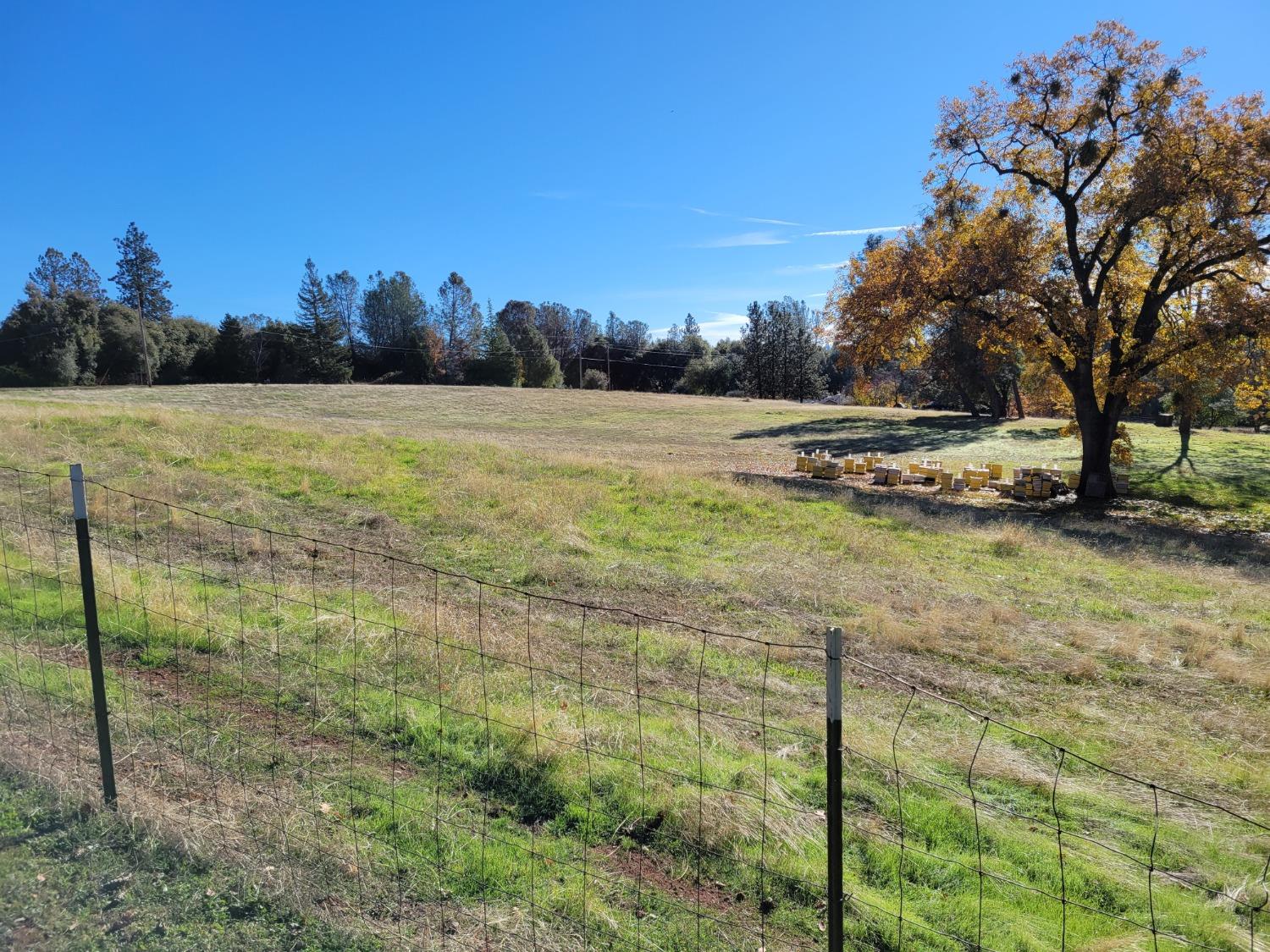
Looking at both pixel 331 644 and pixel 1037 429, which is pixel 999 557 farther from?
pixel 1037 429

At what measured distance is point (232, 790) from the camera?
4.47 metres

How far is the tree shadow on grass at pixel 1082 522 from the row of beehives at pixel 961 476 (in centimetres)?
82

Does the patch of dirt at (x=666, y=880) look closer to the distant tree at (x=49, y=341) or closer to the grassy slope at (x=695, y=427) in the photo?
the grassy slope at (x=695, y=427)

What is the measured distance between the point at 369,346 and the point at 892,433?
68561 millimetres

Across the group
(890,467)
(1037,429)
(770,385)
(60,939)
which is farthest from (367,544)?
(770,385)

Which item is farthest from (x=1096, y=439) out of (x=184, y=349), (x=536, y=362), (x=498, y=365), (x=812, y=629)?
(x=184, y=349)

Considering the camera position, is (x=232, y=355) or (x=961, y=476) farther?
(x=232, y=355)

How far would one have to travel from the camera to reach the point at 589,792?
4.61 meters

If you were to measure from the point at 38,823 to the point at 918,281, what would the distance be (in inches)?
904

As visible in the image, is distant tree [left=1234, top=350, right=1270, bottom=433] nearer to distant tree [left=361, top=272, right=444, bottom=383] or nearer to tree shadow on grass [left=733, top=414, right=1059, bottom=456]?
tree shadow on grass [left=733, top=414, right=1059, bottom=456]

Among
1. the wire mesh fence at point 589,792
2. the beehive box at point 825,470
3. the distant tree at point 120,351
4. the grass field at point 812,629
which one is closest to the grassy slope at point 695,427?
the beehive box at point 825,470

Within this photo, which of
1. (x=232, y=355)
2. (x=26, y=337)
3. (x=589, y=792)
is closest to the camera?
(x=589, y=792)

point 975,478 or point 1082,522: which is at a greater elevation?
point 975,478

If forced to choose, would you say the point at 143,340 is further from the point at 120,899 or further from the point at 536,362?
the point at 120,899
